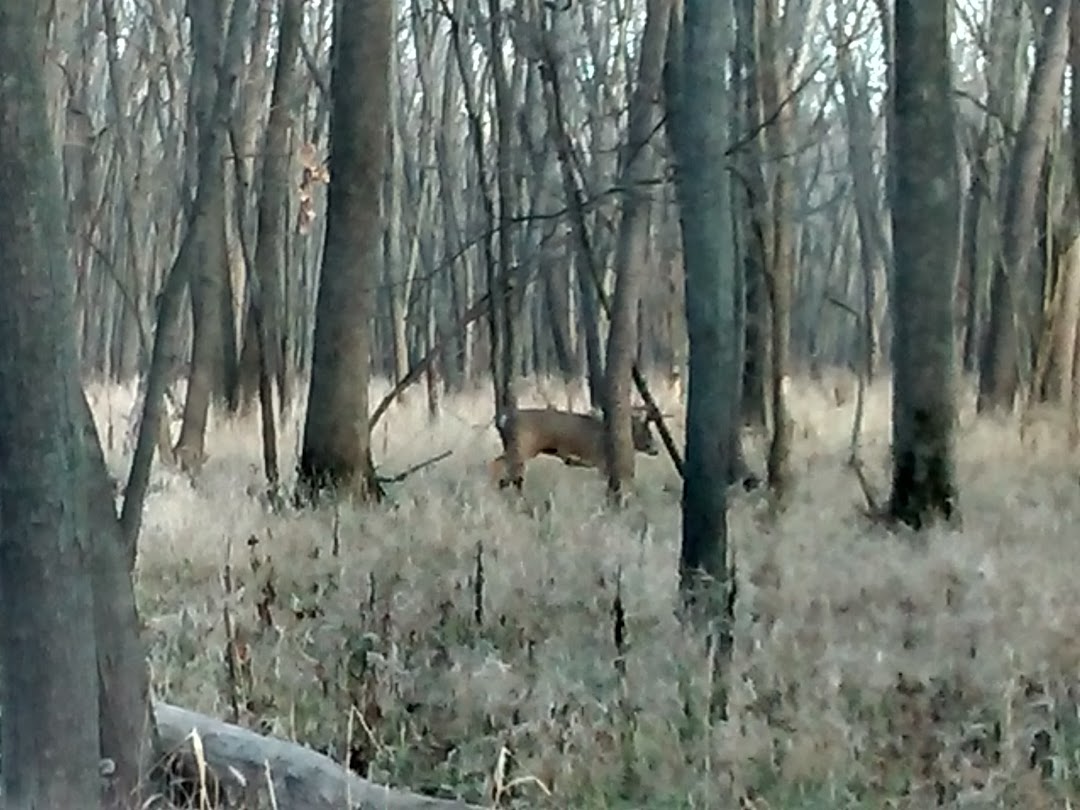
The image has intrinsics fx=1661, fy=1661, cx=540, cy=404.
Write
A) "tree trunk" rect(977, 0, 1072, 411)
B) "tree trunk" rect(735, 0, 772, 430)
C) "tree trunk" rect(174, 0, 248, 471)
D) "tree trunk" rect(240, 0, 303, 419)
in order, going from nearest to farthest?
"tree trunk" rect(174, 0, 248, 471) < "tree trunk" rect(735, 0, 772, 430) < "tree trunk" rect(240, 0, 303, 419) < "tree trunk" rect(977, 0, 1072, 411)

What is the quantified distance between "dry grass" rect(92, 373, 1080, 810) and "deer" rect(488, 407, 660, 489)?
1401 mm

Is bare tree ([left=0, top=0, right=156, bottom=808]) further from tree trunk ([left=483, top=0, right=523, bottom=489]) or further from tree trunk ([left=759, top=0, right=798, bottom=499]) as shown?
tree trunk ([left=483, top=0, right=523, bottom=489])

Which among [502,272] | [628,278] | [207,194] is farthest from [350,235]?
[207,194]

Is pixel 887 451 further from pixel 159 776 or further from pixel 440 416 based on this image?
pixel 159 776

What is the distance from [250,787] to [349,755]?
0.53 meters

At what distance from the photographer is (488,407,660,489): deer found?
10.6 meters

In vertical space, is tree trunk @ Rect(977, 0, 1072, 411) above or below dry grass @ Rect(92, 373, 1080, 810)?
above

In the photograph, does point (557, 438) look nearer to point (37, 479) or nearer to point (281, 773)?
point (281, 773)

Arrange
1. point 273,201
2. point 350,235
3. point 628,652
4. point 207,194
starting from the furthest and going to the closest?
point 273,201 < point 350,235 < point 207,194 < point 628,652

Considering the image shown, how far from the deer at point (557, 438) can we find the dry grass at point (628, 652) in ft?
4.60

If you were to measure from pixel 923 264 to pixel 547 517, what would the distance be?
239cm

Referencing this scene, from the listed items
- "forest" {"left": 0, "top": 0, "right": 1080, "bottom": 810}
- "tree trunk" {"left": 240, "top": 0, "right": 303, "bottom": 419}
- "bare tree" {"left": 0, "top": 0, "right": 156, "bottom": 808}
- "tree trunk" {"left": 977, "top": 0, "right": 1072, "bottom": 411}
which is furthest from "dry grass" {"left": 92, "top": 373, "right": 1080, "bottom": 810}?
"tree trunk" {"left": 977, "top": 0, "right": 1072, "bottom": 411}

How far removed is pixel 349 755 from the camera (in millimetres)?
4559

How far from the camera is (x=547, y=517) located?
848 centimetres
